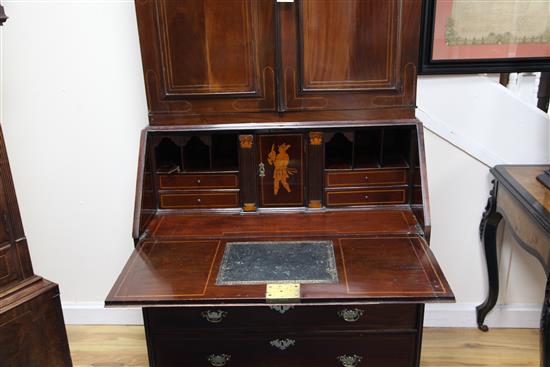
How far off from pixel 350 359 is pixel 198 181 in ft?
2.83

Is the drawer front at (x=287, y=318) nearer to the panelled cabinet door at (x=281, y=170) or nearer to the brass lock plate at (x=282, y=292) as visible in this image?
the brass lock plate at (x=282, y=292)

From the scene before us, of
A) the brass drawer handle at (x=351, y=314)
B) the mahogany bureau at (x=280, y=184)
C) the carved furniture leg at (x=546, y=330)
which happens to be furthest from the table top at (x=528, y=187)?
the brass drawer handle at (x=351, y=314)

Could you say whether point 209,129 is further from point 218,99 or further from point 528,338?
point 528,338

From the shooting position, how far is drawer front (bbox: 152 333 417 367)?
1.77m

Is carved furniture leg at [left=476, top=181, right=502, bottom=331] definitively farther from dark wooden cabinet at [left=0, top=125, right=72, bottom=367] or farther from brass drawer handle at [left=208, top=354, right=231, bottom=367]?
dark wooden cabinet at [left=0, top=125, right=72, bottom=367]

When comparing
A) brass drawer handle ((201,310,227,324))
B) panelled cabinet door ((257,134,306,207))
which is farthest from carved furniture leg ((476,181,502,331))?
brass drawer handle ((201,310,227,324))

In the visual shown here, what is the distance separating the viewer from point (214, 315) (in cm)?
174

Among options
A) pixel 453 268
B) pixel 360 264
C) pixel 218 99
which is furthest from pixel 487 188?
pixel 218 99

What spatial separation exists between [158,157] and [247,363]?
0.85m

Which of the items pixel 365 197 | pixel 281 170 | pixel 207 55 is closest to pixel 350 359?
pixel 365 197

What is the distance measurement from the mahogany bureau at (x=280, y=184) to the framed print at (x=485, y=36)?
24cm

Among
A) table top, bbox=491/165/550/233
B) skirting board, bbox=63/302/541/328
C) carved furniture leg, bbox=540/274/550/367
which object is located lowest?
skirting board, bbox=63/302/541/328

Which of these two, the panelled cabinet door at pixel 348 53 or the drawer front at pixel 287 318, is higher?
the panelled cabinet door at pixel 348 53

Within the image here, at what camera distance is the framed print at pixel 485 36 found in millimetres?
1966
